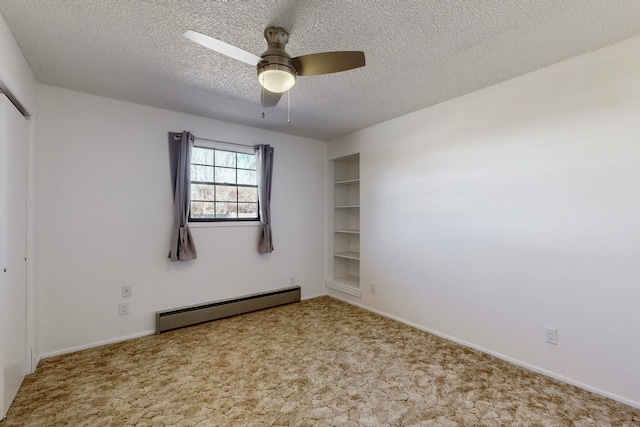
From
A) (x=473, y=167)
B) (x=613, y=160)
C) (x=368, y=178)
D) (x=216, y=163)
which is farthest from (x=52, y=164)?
(x=613, y=160)

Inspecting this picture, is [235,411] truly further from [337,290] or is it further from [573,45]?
[573,45]

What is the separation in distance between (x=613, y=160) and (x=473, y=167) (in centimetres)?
98

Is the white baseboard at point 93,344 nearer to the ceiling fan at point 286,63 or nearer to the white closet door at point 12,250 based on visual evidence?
the white closet door at point 12,250

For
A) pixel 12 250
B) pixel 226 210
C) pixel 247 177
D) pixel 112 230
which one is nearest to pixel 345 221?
pixel 247 177

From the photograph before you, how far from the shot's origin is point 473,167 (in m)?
2.82

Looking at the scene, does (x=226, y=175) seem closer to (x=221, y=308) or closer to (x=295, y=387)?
(x=221, y=308)

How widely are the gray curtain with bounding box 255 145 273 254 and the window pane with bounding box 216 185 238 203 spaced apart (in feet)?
1.07

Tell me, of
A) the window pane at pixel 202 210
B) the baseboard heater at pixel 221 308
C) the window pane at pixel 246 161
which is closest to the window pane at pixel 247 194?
the window pane at pixel 246 161

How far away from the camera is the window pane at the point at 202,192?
3502 mm

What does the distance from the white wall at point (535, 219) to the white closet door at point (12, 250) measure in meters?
3.44

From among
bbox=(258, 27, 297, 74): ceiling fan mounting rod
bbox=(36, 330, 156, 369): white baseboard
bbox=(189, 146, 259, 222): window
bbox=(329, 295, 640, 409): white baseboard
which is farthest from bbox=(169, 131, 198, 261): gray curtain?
bbox=(329, 295, 640, 409): white baseboard

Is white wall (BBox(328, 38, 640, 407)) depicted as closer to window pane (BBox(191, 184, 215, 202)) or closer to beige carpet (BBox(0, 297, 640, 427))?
beige carpet (BBox(0, 297, 640, 427))

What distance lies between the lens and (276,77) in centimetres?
167

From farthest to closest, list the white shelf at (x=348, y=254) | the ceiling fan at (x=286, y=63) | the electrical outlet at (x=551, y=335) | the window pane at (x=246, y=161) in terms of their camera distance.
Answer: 1. the white shelf at (x=348, y=254)
2. the window pane at (x=246, y=161)
3. the electrical outlet at (x=551, y=335)
4. the ceiling fan at (x=286, y=63)
